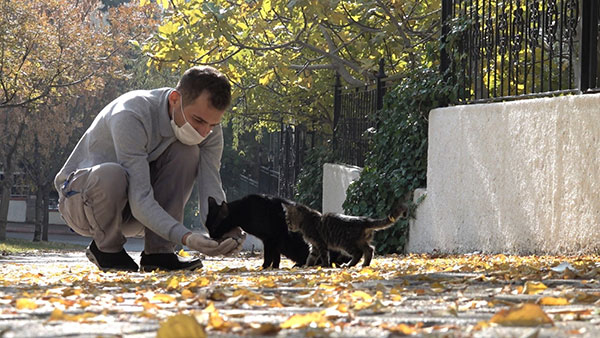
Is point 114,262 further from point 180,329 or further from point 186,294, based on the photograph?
point 180,329

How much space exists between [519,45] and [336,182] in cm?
753

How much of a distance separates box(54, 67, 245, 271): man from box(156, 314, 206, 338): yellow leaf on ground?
11.8ft

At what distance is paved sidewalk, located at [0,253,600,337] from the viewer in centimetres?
275

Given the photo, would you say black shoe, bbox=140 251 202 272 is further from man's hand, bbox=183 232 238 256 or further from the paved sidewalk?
the paved sidewalk

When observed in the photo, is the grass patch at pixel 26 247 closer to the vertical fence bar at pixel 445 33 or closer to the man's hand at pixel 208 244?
the vertical fence bar at pixel 445 33

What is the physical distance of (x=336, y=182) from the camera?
15891 millimetres

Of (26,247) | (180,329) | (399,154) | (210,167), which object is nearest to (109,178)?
(210,167)

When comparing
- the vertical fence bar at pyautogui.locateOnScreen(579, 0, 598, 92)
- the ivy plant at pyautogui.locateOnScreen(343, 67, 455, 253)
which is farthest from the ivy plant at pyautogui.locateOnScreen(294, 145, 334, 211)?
the vertical fence bar at pyautogui.locateOnScreen(579, 0, 598, 92)

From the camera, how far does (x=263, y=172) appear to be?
2733 cm

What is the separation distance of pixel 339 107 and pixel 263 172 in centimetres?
1074

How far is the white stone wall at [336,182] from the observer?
48.0 feet

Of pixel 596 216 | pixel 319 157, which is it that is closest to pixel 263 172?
pixel 319 157

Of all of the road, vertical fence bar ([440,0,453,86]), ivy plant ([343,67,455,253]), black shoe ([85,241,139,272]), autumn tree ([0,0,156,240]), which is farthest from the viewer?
the road

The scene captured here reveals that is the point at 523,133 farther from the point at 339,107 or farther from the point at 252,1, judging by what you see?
the point at 339,107
